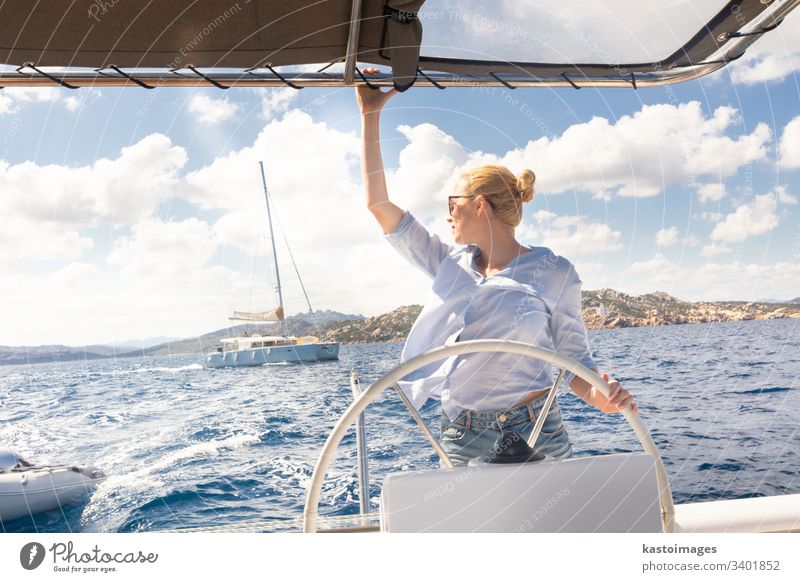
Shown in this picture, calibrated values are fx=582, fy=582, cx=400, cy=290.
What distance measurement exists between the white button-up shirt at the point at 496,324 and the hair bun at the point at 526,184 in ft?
0.32

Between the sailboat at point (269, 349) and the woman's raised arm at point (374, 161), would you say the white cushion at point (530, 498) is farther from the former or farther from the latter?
the sailboat at point (269, 349)

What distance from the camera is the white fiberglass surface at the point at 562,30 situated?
1078mm

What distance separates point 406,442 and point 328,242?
2.53m

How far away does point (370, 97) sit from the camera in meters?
1.01

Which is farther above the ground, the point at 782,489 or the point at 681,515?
the point at 681,515

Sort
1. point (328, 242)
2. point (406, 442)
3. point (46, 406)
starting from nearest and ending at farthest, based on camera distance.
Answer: point (328, 242)
point (406, 442)
point (46, 406)

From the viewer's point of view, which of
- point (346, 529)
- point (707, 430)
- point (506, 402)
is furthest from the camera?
point (707, 430)

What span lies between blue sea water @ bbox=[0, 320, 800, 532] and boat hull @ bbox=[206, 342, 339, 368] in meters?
0.36

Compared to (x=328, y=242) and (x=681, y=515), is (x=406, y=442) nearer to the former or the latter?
(x=328, y=242)

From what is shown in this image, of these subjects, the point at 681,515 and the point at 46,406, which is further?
the point at 46,406

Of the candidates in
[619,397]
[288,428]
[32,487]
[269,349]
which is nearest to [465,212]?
[619,397]

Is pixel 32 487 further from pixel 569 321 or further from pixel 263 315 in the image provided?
pixel 569 321

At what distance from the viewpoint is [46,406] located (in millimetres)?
11227
